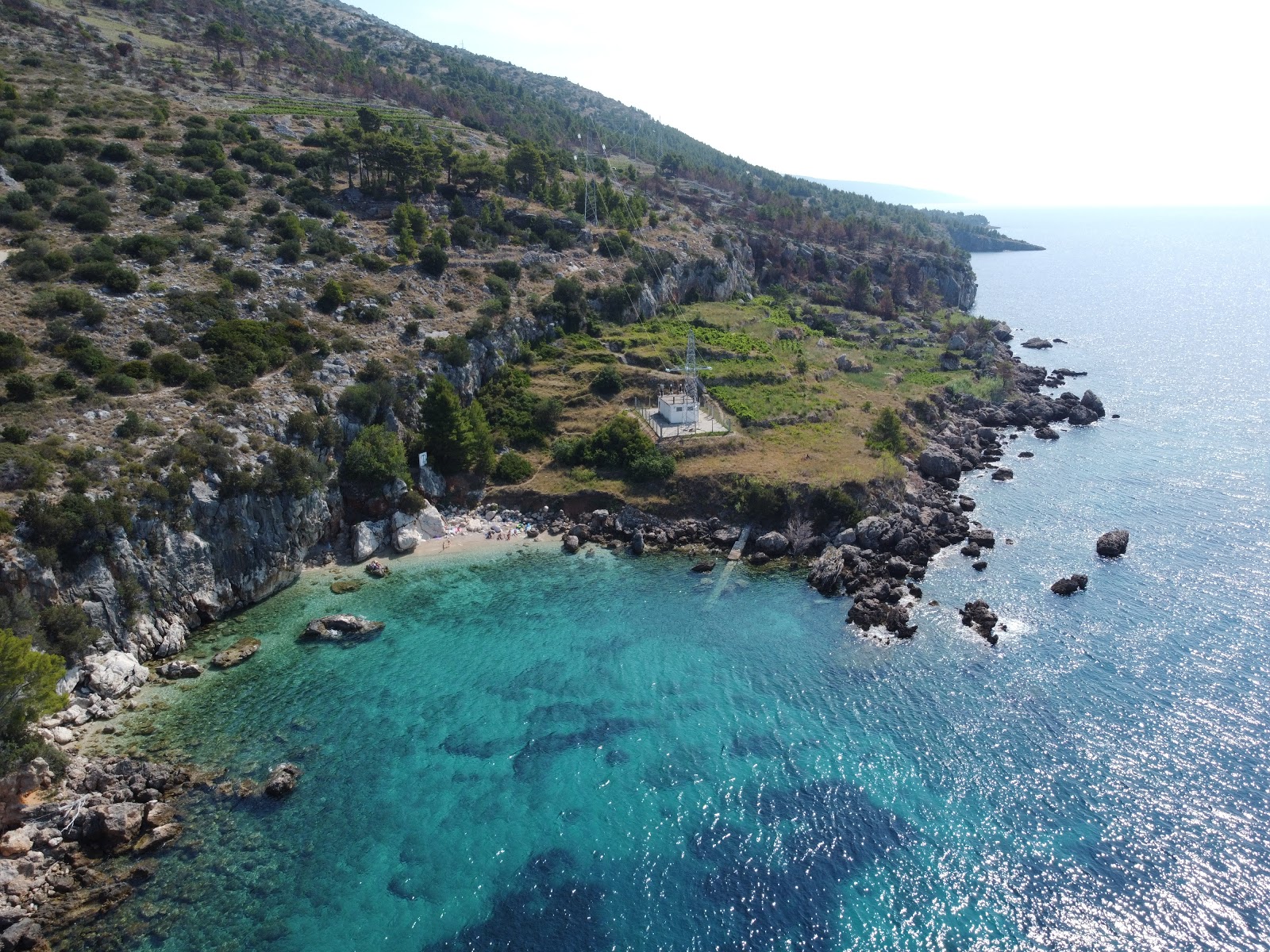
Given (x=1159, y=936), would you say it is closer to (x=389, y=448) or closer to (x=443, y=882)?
(x=443, y=882)

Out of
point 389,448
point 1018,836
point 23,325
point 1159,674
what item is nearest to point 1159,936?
point 1018,836

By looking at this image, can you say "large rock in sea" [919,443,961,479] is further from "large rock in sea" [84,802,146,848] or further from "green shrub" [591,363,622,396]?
"large rock in sea" [84,802,146,848]

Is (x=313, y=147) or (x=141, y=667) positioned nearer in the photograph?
(x=141, y=667)

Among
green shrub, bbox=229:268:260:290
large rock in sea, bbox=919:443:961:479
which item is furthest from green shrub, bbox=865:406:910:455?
green shrub, bbox=229:268:260:290

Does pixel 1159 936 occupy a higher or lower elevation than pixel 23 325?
lower

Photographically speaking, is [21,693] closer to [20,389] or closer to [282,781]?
[282,781]

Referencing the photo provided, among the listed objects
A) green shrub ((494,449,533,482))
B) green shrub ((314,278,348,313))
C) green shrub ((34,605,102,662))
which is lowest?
green shrub ((34,605,102,662))

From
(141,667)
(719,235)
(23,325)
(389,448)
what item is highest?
(719,235)
